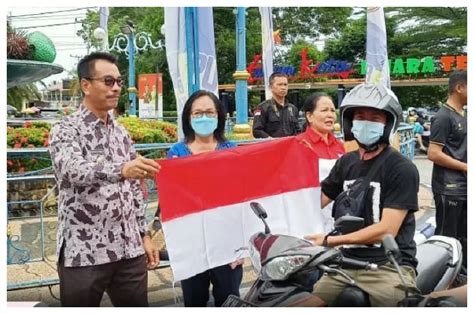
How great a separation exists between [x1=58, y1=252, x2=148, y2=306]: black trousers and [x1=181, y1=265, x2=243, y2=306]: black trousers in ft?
1.67

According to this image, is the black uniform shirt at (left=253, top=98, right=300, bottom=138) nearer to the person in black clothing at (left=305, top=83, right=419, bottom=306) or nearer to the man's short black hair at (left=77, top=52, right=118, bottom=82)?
the person in black clothing at (left=305, top=83, right=419, bottom=306)

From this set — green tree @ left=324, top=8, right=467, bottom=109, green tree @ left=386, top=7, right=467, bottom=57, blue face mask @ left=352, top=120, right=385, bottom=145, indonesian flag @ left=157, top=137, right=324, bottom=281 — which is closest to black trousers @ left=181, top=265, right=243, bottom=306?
indonesian flag @ left=157, top=137, right=324, bottom=281

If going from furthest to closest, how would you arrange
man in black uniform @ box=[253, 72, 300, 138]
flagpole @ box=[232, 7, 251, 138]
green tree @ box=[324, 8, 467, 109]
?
green tree @ box=[324, 8, 467, 109] → flagpole @ box=[232, 7, 251, 138] → man in black uniform @ box=[253, 72, 300, 138]

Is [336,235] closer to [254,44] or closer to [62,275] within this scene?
[62,275]

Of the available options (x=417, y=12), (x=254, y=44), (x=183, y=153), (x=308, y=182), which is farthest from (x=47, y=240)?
(x=254, y=44)

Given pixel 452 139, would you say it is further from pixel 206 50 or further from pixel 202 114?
pixel 206 50

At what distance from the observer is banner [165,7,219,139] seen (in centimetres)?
545

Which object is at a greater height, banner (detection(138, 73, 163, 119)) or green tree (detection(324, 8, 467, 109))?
green tree (detection(324, 8, 467, 109))

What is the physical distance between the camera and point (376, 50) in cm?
852

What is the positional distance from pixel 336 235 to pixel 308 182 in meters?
1.33

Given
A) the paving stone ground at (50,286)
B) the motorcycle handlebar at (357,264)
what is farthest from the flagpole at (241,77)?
the motorcycle handlebar at (357,264)

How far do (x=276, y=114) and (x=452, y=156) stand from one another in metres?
1.92

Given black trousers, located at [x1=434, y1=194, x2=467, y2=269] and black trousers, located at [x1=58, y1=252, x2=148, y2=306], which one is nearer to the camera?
black trousers, located at [x1=58, y1=252, x2=148, y2=306]

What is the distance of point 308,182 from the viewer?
12.8 ft
